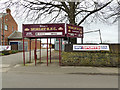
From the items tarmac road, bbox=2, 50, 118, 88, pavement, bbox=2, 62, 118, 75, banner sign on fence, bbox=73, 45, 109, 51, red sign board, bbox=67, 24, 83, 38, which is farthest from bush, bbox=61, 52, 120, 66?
tarmac road, bbox=2, 50, 118, 88

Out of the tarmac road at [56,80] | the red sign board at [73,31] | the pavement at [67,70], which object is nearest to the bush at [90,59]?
the pavement at [67,70]

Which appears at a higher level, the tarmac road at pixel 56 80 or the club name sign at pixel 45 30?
the club name sign at pixel 45 30

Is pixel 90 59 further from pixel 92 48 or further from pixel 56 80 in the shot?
pixel 56 80

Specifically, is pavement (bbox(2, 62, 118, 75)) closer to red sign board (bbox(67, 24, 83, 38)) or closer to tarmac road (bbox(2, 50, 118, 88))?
tarmac road (bbox(2, 50, 118, 88))

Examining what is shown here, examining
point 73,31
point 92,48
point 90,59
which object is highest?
point 73,31

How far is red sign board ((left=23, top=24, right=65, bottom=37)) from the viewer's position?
916 centimetres

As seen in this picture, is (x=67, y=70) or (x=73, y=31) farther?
(x=73, y=31)

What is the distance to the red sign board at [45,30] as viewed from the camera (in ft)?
30.1

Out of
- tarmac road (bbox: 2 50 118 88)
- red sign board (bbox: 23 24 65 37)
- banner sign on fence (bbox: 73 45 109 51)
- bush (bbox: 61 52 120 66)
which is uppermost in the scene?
Answer: red sign board (bbox: 23 24 65 37)

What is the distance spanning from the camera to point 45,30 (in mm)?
9242

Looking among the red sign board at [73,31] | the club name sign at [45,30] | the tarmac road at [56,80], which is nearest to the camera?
the tarmac road at [56,80]

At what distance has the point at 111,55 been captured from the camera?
30.8 ft

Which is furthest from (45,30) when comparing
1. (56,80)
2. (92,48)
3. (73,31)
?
(56,80)

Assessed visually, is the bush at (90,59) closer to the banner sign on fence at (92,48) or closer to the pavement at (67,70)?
the banner sign on fence at (92,48)
